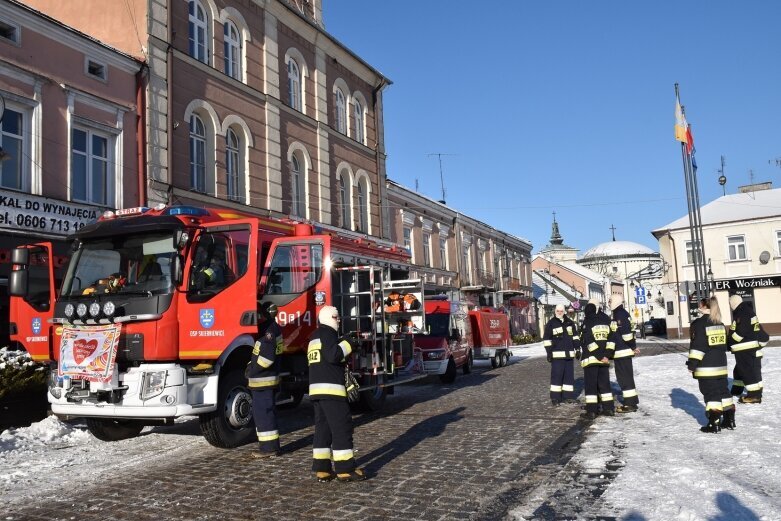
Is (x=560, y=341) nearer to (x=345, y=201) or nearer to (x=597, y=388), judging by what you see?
(x=597, y=388)

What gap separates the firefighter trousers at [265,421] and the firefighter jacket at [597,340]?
203 inches

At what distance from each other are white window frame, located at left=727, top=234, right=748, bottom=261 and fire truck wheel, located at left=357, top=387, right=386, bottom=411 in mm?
38676

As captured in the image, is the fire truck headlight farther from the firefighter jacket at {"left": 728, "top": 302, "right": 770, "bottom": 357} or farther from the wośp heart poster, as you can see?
the firefighter jacket at {"left": 728, "top": 302, "right": 770, "bottom": 357}

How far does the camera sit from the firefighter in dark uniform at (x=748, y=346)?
10799 mm

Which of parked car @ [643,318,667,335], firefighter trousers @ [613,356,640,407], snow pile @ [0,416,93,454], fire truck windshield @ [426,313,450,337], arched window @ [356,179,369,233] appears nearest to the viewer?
snow pile @ [0,416,93,454]

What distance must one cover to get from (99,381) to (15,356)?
4169 millimetres

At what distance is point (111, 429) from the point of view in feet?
31.0

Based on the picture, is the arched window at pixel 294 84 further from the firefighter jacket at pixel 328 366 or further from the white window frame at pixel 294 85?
the firefighter jacket at pixel 328 366

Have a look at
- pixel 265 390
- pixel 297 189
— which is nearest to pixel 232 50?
pixel 297 189

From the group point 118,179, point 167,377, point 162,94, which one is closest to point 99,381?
point 167,377

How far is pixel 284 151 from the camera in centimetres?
2203

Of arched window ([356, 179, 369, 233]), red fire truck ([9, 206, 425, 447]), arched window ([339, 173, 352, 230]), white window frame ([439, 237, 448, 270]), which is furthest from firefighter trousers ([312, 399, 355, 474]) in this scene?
white window frame ([439, 237, 448, 270])

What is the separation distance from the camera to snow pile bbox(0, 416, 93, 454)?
9266 millimetres

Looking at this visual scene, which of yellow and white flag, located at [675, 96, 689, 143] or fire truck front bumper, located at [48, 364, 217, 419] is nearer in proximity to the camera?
fire truck front bumper, located at [48, 364, 217, 419]
